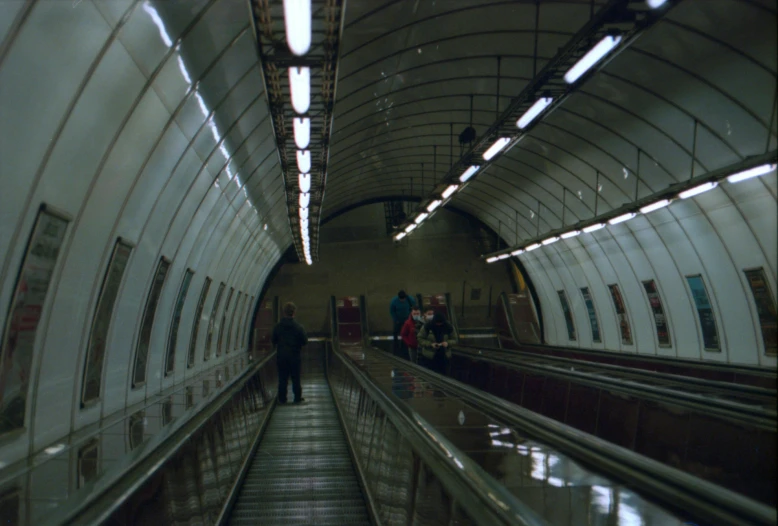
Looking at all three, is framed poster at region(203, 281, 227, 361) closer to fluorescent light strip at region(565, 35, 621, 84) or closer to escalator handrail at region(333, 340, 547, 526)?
fluorescent light strip at region(565, 35, 621, 84)

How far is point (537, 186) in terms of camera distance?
24172 millimetres

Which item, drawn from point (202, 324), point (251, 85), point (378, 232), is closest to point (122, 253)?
point (251, 85)

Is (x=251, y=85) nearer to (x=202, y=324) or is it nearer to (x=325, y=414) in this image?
(x=325, y=414)

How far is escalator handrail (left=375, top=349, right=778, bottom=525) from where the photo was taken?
9.87 feet

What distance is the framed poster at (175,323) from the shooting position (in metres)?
15.2

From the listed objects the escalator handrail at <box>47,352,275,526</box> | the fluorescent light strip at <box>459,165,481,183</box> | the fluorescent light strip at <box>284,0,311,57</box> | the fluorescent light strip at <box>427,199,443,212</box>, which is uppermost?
the fluorescent light strip at <box>427,199,443,212</box>

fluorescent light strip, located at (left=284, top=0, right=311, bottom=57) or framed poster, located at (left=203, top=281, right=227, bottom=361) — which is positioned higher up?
A: fluorescent light strip, located at (left=284, top=0, right=311, bottom=57)

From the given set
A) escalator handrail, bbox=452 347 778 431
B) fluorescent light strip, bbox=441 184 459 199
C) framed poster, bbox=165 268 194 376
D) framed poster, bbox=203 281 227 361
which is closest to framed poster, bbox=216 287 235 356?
framed poster, bbox=203 281 227 361

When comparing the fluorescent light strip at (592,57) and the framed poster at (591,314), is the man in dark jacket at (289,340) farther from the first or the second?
the framed poster at (591,314)

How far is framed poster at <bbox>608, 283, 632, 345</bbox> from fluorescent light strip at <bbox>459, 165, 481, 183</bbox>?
10.2 meters

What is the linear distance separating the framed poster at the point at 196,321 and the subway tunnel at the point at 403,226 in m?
0.13

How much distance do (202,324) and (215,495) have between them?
1244 centimetres

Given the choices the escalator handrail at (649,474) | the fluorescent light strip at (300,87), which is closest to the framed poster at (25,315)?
the fluorescent light strip at (300,87)

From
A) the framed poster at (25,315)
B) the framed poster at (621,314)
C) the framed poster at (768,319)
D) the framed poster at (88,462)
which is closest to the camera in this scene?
the framed poster at (768,319)
